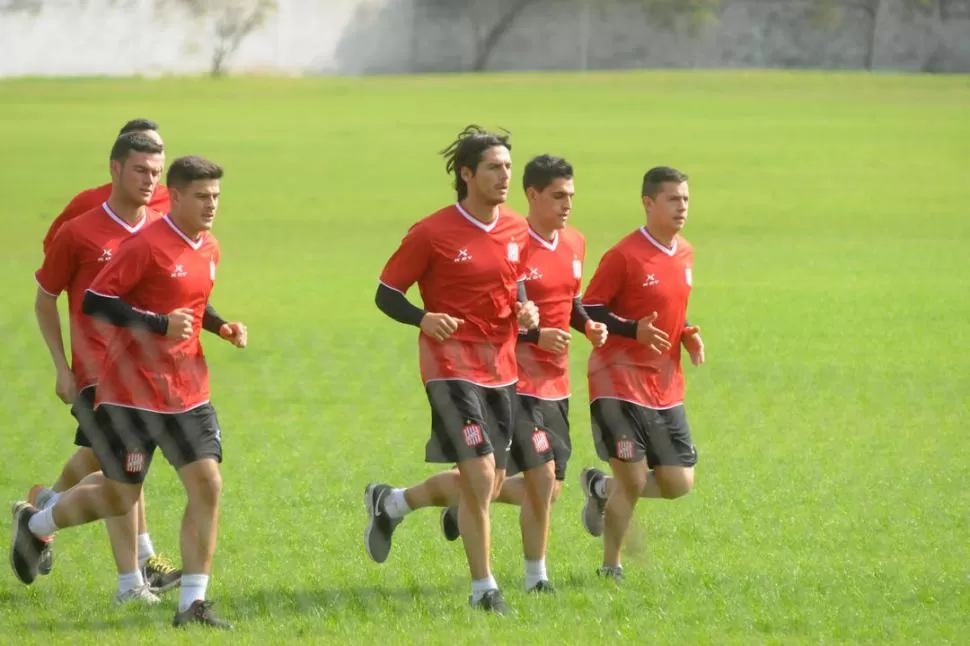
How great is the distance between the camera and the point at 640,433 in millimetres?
7289

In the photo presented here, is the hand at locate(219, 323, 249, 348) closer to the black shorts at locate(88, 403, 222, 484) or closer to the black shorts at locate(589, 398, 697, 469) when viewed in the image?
the black shorts at locate(88, 403, 222, 484)

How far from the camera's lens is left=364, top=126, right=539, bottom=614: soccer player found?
6.68 m

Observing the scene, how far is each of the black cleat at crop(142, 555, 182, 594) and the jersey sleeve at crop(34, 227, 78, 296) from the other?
1264 millimetres

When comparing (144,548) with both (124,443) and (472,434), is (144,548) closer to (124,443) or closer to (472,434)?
(124,443)

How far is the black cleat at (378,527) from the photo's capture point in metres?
7.38

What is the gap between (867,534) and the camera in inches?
314

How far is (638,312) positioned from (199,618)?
2.42 m

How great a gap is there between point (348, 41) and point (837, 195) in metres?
41.0

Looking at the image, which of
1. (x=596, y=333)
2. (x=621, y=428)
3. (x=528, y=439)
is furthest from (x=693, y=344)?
(x=528, y=439)

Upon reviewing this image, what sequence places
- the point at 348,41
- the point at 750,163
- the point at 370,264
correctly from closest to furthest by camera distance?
1. the point at 370,264
2. the point at 750,163
3. the point at 348,41

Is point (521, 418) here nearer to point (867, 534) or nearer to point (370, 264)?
point (867, 534)

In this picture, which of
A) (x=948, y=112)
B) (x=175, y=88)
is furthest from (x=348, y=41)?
(x=948, y=112)

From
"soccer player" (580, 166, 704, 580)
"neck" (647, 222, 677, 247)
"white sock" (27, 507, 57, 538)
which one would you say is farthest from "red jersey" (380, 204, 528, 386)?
"white sock" (27, 507, 57, 538)

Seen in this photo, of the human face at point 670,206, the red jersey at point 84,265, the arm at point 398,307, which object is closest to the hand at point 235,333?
the arm at point 398,307
